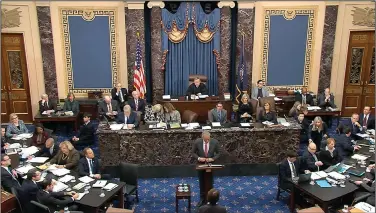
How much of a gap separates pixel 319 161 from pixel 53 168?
5.47 m

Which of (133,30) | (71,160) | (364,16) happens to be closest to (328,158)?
(71,160)

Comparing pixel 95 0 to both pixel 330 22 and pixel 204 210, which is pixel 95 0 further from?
pixel 204 210

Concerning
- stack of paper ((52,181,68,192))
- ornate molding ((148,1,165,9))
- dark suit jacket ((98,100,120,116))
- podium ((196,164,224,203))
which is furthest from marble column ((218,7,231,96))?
stack of paper ((52,181,68,192))

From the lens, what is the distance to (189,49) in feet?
45.9

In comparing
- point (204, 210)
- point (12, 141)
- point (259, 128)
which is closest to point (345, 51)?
point (259, 128)

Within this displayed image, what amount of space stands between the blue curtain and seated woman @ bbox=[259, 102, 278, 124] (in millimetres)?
3404

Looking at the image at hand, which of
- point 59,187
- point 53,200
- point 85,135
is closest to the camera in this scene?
point 53,200

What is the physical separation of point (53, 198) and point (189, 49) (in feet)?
25.3

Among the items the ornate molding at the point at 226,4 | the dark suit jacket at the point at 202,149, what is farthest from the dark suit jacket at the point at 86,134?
the ornate molding at the point at 226,4

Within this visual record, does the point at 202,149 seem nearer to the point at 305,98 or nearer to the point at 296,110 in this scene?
the point at 296,110

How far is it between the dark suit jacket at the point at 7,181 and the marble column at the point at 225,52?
767cm

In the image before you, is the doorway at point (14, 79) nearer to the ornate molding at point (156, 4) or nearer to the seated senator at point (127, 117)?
the ornate molding at point (156, 4)

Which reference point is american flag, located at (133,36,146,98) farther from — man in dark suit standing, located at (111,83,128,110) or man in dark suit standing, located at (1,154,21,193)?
man in dark suit standing, located at (1,154,21,193)

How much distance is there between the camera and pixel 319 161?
8.94m
